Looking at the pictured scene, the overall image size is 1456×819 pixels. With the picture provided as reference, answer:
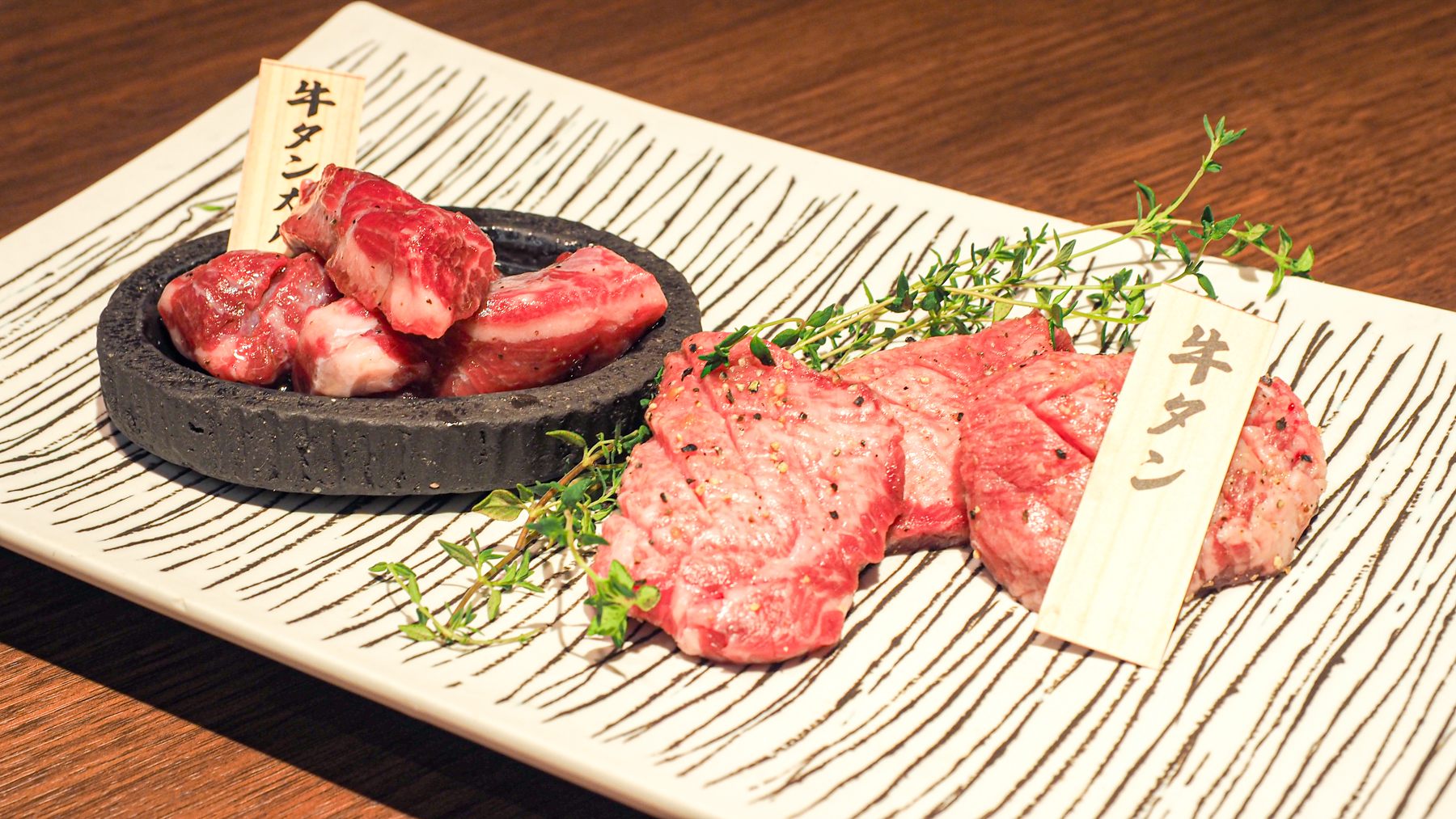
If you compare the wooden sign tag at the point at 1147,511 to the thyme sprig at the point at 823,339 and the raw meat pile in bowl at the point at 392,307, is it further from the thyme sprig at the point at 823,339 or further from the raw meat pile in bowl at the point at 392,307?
the raw meat pile in bowl at the point at 392,307

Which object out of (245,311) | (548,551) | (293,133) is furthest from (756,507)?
(293,133)

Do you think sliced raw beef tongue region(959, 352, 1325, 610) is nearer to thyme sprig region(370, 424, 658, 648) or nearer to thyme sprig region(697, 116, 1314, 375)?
thyme sprig region(697, 116, 1314, 375)

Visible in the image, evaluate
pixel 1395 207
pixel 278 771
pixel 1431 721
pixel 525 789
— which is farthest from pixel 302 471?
pixel 1395 207

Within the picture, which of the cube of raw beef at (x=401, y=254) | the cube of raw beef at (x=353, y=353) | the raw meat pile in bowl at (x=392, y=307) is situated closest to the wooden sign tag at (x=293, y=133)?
the raw meat pile in bowl at (x=392, y=307)

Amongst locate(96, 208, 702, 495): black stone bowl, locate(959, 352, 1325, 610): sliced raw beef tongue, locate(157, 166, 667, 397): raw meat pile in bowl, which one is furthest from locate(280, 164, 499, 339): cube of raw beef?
locate(959, 352, 1325, 610): sliced raw beef tongue

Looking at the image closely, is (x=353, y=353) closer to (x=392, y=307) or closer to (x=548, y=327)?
(x=392, y=307)

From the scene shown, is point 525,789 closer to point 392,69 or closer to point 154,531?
point 154,531
